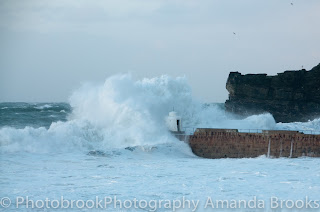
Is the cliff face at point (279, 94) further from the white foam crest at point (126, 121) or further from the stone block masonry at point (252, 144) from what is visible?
the stone block masonry at point (252, 144)

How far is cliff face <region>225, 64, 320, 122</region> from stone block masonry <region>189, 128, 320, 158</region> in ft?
70.1

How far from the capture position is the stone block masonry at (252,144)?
17.9 m

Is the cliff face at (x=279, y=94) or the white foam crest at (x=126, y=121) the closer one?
the white foam crest at (x=126, y=121)

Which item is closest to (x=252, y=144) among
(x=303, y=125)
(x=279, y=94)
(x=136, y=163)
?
(x=136, y=163)

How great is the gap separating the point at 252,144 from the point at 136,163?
4543mm

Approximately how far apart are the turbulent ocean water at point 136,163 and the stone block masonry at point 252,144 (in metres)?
0.44

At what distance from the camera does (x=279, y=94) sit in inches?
1617

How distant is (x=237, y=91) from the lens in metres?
42.7

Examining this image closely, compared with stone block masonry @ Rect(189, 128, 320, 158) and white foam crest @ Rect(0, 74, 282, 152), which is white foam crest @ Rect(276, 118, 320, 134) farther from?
stone block masonry @ Rect(189, 128, 320, 158)

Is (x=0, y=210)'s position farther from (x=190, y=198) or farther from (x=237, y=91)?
(x=237, y=91)

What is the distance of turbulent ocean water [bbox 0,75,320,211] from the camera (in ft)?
37.4

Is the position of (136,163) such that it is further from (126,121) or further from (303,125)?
(303,125)

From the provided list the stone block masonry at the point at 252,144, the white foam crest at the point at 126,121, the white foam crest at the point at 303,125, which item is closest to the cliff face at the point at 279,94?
the white foam crest at the point at 303,125

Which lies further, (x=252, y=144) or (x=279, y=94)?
(x=279, y=94)
